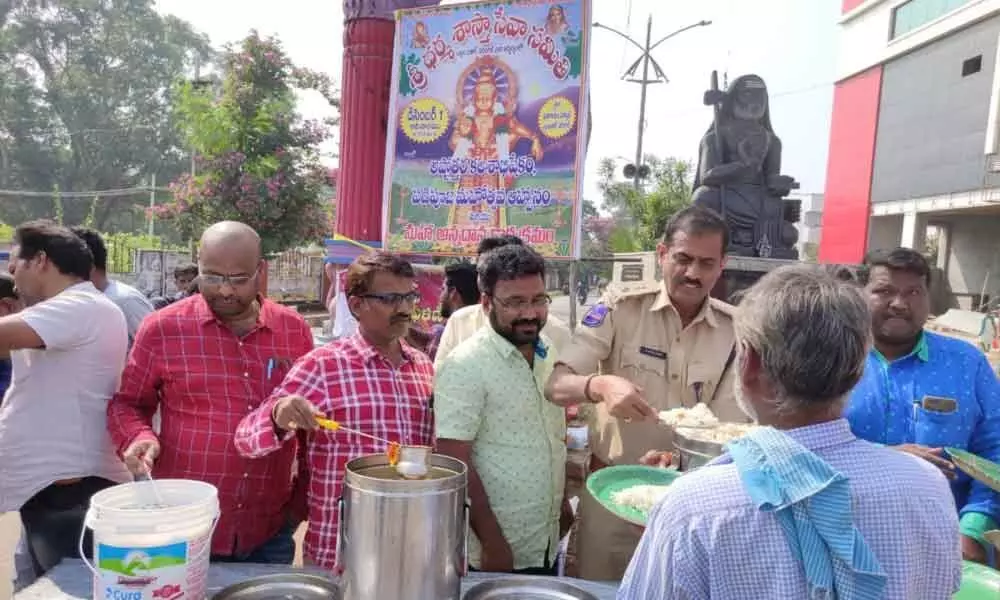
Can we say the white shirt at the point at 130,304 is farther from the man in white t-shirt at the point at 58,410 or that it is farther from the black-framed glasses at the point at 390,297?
the black-framed glasses at the point at 390,297

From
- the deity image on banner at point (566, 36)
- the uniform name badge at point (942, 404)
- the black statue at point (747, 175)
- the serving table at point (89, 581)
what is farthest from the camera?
the black statue at point (747, 175)

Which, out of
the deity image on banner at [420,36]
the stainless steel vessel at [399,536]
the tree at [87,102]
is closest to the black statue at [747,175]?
the deity image on banner at [420,36]

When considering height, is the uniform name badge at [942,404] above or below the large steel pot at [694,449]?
above

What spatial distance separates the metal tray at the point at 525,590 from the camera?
5.19 feet

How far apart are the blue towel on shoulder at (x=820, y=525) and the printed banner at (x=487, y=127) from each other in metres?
4.45

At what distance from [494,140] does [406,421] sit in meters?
4.19

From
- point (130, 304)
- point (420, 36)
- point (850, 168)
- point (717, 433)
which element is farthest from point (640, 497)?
point (850, 168)

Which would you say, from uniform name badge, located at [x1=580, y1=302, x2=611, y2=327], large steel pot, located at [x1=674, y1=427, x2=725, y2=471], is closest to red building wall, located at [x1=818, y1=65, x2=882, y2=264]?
uniform name badge, located at [x1=580, y1=302, x2=611, y2=327]

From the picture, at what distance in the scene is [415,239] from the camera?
616 cm

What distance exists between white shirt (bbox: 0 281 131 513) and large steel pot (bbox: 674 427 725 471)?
2094mm

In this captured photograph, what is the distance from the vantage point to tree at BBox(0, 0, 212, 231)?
1273 inches

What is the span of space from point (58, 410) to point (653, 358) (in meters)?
2.25

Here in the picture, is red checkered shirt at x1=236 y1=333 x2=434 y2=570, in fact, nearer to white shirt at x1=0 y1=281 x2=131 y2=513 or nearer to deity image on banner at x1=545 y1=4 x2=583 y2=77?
white shirt at x1=0 y1=281 x2=131 y2=513

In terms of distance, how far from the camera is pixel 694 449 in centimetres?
180
